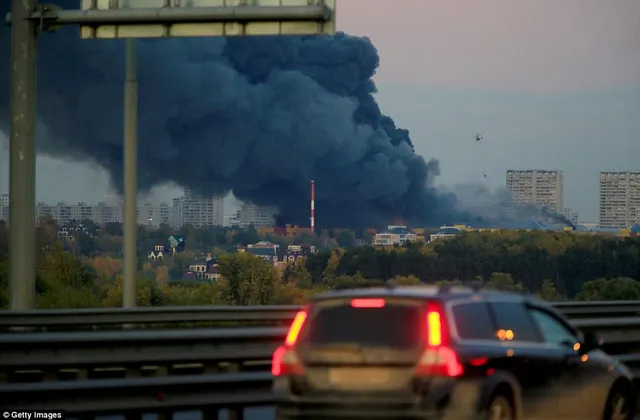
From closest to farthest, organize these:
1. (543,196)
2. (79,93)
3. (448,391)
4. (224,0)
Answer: (448,391)
(224,0)
(543,196)
(79,93)

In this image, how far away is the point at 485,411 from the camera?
380 inches

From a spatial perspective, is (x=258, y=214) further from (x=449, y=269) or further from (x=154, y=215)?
(x=449, y=269)

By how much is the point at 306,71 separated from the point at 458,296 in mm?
60407

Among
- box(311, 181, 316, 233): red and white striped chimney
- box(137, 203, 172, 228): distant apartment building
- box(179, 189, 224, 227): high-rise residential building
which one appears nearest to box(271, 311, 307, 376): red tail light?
box(137, 203, 172, 228): distant apartment building

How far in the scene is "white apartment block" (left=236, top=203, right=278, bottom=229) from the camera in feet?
205

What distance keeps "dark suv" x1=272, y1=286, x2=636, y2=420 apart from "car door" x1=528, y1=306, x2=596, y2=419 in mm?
29

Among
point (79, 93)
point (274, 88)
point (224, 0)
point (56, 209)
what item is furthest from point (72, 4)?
point (224, 0)

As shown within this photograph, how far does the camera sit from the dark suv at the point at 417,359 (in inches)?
375

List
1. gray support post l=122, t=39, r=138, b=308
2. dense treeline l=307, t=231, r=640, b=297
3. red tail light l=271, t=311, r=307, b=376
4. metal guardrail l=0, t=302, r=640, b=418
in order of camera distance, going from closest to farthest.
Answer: red tail light l=271, t=311, r=307, b=376 < metal guardrail l=0, t=302, r=640, b=418 < gray support post l=122, t=39, r=138, b=308 < dense treeline l=307, t=231, r=640, b=297

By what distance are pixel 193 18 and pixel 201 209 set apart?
4323cm

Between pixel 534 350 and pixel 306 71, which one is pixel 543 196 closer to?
pixel 306 71

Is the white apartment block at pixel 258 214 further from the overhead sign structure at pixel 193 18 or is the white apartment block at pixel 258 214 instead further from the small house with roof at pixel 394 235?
the overhead sign structure at pixel 193 18

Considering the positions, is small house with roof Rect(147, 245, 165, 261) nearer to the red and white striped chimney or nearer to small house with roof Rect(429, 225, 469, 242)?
the red and white striped chimney
